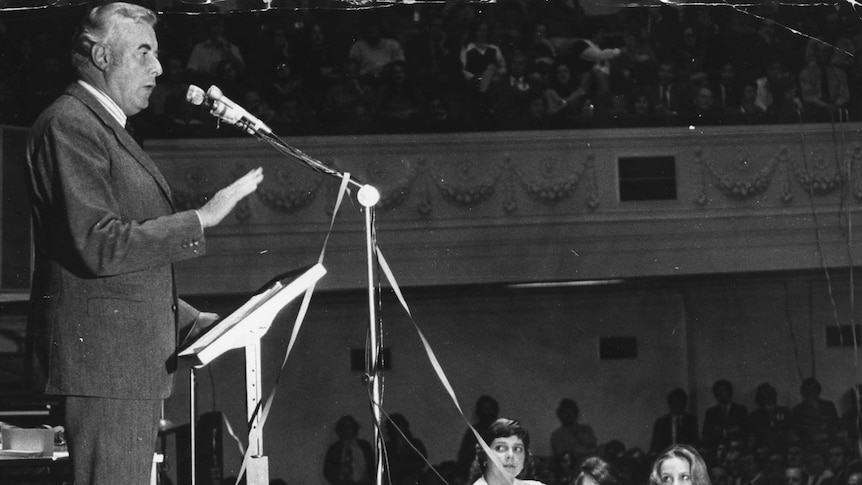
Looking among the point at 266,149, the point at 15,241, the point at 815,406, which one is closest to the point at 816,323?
the point at 815,406

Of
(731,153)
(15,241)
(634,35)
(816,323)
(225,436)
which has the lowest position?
(225,436)

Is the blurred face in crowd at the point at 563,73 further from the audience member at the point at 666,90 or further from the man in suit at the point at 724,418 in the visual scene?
the man in suit at the point at 724,418

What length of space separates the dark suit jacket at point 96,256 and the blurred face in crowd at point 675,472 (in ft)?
7.40

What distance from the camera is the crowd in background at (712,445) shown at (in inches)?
254

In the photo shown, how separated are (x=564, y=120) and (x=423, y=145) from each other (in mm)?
1001

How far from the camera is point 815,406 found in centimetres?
716

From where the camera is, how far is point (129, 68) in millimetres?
2213

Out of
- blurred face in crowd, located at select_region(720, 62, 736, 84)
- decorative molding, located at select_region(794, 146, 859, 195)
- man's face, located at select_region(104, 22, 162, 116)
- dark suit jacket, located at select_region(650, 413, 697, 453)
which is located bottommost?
dark suit jacket, located at select_region(650, 413, 697, 453)

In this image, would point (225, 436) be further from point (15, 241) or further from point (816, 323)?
point (816, 323)

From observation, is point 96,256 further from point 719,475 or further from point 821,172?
point 821,172

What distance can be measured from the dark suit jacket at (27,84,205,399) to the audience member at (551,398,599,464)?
5.44 m

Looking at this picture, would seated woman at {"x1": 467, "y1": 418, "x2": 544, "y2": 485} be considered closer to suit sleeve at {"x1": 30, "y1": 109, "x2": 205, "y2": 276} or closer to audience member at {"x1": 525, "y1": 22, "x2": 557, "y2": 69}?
suit sleeve at {"x1": 30, "y1": 109, "x2": 205, "y2": 276}

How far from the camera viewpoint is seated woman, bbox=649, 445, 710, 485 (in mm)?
3828

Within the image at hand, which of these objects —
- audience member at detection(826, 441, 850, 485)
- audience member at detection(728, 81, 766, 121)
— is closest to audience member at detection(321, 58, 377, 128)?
audience member at detection(728, 81, 766, 121)
